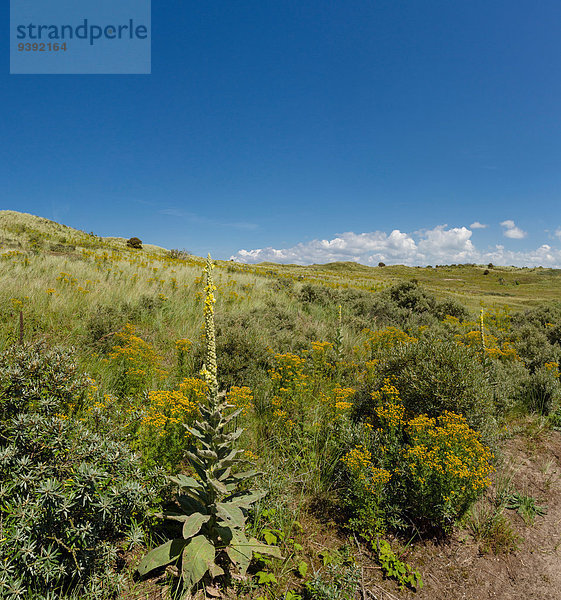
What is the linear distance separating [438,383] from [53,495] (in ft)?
14.1

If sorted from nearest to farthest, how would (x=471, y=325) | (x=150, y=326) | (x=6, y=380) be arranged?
(x=6, y=380), (x=150, y=326), (x=471, y=325)

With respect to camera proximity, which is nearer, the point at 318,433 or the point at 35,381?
the point at 35,381

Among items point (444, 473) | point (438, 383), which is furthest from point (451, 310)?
point (444, 473)

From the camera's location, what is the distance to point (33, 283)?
755cm

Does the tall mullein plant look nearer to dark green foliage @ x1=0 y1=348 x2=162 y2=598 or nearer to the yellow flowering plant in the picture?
dark green foliage @ x1=0 y1=348 x2=162 y2=598

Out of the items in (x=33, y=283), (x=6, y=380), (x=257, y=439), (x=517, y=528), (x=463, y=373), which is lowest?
(x=517, y=528)

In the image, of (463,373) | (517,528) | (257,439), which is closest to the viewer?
(517,528)

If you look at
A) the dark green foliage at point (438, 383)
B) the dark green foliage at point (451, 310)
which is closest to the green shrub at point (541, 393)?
the dark green foliage at point (438, 383)

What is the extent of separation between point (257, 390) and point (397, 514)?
261 cm

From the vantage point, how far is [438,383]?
4184mm

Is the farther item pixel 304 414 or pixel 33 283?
pixel 33 283

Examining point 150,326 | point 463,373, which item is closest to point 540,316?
point 463,373

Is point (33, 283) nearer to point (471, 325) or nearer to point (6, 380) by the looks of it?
point (6, 380)

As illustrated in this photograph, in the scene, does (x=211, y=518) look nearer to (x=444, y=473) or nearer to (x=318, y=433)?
(x=318, y=433)
